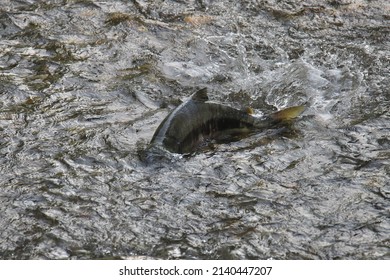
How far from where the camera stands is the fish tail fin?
6.25 metres

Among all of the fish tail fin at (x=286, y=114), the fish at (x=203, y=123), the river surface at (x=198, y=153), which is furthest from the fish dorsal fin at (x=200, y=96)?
the fish tail fin at (x=286, y=114)

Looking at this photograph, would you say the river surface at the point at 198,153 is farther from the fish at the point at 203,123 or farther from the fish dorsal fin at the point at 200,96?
the fish dorsal fin at the point at 200,96

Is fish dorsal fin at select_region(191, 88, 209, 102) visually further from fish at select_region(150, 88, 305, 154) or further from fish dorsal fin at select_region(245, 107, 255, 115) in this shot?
fish dorsal fin at select_region(245, 107, 255, 115)

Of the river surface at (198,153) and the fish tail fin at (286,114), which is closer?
the river surface at (198,153)

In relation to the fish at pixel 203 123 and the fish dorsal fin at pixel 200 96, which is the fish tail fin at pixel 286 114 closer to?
the fish at pixel 203 123

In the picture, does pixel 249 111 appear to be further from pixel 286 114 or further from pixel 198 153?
pixel 198 153

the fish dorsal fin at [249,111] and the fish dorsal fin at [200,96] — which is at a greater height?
the fish dorsal fin at [200,96]

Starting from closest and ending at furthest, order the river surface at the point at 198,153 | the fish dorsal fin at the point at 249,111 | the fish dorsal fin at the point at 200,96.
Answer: the river surface at the point at 198,153 → the fish dorsal fin at the point at 200,96 → the fish dorsal fin at the point at 249,111

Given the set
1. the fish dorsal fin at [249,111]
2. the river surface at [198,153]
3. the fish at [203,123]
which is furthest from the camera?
the fish dorsal fin at [249,111]

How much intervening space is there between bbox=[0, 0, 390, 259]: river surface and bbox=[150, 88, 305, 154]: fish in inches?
4.4

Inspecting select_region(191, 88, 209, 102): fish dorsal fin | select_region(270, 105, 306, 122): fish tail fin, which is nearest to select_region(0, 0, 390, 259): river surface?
select_region(270, 105, 306, 122): fish tail fin

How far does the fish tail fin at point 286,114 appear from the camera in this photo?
625 cm

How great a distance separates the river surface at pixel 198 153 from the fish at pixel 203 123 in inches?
4.4

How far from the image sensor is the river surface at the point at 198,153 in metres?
4.88
